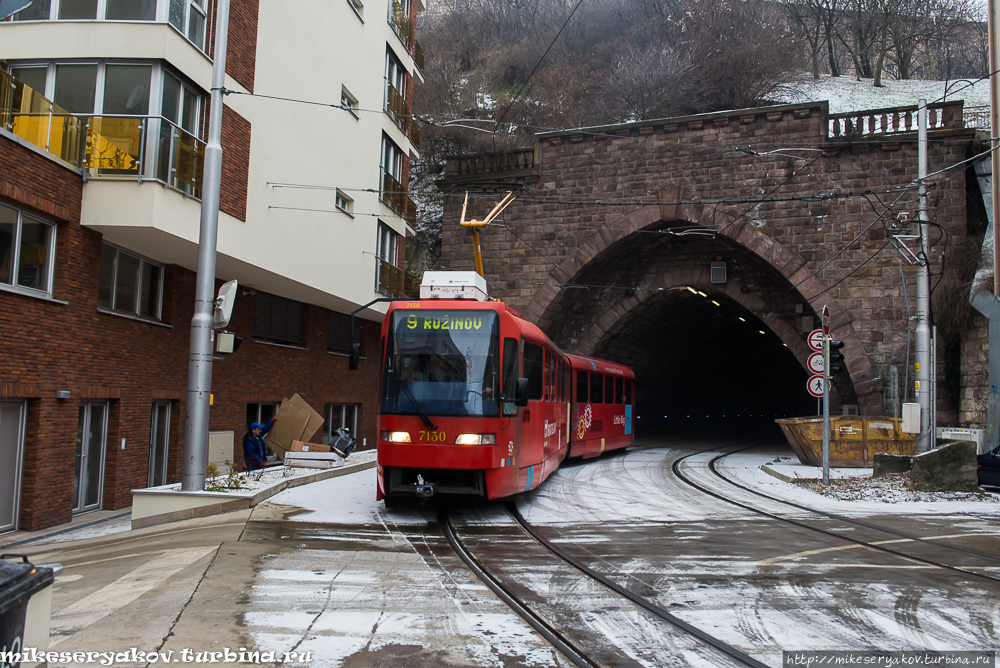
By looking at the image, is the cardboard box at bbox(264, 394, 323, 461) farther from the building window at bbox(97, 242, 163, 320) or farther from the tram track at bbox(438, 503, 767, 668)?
the tram track at bbox(438, 503, 767, 668)

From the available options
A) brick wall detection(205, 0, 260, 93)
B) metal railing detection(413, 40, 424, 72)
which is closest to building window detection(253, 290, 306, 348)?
brick wall detection(205, 0, 260, 93)

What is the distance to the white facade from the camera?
40.5ft

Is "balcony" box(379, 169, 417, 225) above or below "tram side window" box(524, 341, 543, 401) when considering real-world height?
above

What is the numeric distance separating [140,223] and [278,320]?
281 inches

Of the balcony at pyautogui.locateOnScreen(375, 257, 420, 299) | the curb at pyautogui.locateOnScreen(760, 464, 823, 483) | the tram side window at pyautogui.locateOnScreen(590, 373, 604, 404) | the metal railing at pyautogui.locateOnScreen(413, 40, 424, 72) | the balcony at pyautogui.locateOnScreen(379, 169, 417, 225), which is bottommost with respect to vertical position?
the curb at pyautogui.locateOnScreen(760, 464, 823, 483)

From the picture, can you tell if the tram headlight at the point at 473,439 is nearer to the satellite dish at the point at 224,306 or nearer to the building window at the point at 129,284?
the satellite dish at the point at 224,306

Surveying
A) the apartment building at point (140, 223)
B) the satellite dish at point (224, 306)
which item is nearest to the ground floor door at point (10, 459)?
the apartment building at point (140, 223)

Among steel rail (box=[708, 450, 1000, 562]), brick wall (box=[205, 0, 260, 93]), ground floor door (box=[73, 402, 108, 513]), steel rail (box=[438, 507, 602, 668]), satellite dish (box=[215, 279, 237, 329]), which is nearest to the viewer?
steel rail (box=[438, 507, 602, 668])

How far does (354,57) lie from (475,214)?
8161 mm

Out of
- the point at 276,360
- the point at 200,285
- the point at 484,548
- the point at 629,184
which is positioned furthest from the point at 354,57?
the point at 484,548

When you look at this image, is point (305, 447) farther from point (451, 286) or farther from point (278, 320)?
point (451, 286)

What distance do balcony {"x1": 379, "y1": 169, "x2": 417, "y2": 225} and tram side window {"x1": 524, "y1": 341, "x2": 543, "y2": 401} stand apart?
37.6ft

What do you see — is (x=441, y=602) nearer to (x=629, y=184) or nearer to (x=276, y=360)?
(x=276, y=360)

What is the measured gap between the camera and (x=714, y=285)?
86.1 feet
